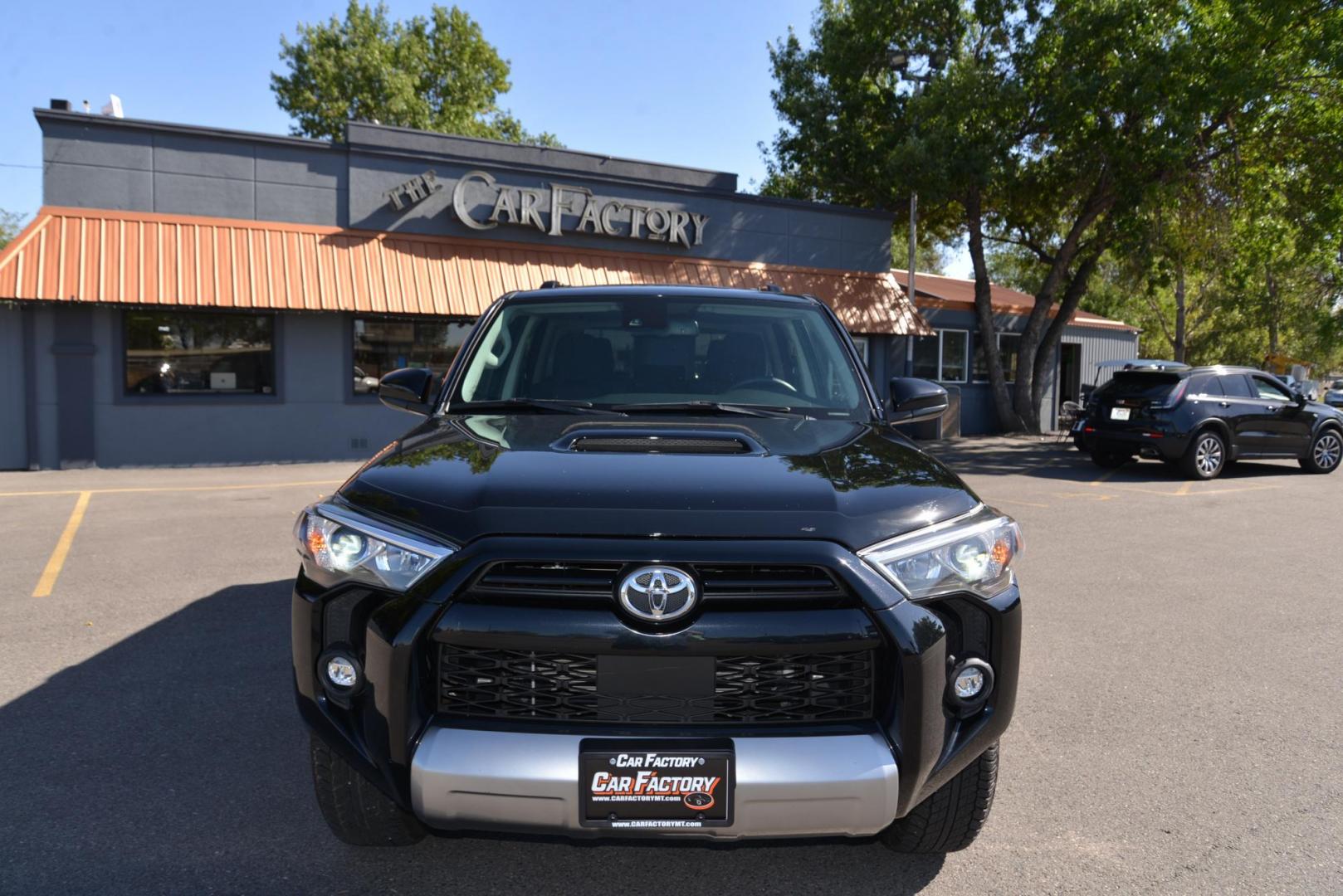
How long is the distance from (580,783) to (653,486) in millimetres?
746

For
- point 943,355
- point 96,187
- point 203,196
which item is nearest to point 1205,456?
point 943,355

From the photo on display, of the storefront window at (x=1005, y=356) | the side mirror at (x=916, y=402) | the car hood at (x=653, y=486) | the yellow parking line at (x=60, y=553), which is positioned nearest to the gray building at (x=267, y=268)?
the yellow parking line at (x=60, y=553)

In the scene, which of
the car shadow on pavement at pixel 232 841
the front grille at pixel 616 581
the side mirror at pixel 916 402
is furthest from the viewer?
the side mirror at pixel 916 402

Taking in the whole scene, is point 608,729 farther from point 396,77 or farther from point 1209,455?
point 396,77

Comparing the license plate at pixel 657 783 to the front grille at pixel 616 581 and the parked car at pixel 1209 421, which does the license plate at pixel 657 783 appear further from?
the parked car at pixel 1209 421

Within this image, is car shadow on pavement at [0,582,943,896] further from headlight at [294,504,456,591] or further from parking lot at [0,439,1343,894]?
headlight at [294,504,456,591]

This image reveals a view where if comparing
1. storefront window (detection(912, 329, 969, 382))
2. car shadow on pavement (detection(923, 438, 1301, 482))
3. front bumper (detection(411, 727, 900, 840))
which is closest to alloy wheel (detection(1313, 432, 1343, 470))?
car shadow on pavement (detection(923, 438, 1301, 482))

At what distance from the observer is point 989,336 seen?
2208 centimetres

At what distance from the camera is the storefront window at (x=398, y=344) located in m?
15.6

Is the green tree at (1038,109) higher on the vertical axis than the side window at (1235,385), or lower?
higher

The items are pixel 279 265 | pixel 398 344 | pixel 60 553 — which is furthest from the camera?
pixel 398 344

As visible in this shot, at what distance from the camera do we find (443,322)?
16172 millimetres

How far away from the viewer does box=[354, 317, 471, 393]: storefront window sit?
51.3 feet

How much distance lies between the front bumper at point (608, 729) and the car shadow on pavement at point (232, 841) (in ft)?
0.70
